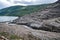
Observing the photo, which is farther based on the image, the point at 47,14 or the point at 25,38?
the point at 47,14

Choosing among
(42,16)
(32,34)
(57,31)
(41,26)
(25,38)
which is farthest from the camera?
(42,16)

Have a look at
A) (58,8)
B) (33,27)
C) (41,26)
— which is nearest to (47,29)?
(41,26)

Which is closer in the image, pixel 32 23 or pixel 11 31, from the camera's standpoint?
pixel 11 31

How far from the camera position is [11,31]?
20.0m

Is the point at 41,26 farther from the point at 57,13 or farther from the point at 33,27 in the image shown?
the point at 57,13

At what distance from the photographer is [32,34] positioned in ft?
64.5

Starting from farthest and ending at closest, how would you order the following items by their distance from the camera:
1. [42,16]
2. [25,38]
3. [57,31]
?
[42,16]
[57,31]
[25,38]

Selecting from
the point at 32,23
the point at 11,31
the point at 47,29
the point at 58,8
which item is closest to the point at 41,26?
the point at 47,29

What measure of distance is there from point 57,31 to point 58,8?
26.5 ft

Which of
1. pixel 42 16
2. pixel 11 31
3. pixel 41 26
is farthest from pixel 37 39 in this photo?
pixel 42 16

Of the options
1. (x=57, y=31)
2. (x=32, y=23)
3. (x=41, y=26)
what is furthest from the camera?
(x=32, y=23)

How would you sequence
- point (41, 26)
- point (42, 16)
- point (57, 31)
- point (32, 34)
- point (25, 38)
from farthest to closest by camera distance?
point (42, 16) → point (41, 26) → point (57, 31) → point (32, 34) → point (25, 38)

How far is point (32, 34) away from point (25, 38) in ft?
5.38

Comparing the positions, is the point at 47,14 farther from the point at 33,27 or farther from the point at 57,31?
the point at 57,31
